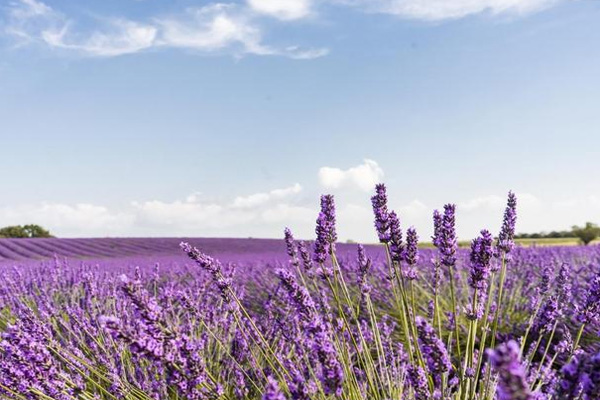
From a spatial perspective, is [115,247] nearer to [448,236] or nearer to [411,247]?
[411,247]

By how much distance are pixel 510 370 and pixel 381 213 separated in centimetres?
123

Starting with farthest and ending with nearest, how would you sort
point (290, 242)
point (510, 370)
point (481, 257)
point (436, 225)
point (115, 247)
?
point (115, 247) < point (290, 242) < point (436, 225) < point (481, 257) < point (510, 370)

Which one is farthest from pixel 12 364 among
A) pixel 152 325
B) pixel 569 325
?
pixel 569 325

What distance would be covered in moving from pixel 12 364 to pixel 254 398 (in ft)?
3.93

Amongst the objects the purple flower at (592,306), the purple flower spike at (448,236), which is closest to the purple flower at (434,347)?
the purple flower spike at (448,236)

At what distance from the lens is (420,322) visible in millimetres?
1140

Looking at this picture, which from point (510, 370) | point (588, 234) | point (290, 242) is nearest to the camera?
point (510, 370)

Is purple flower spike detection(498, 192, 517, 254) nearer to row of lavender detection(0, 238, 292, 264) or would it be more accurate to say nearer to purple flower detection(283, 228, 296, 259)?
purple flower detection(283, 228, 296, 259)

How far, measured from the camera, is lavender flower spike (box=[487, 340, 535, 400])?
0.68 meters

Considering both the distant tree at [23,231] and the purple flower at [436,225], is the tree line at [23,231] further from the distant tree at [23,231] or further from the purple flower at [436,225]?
the purple flower at [436,225]

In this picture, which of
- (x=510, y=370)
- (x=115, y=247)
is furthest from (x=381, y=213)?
(x=115, y=247)

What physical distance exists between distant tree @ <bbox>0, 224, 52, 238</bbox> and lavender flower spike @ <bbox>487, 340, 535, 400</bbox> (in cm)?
2389

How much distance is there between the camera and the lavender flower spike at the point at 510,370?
68cm

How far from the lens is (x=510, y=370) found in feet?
2.27
